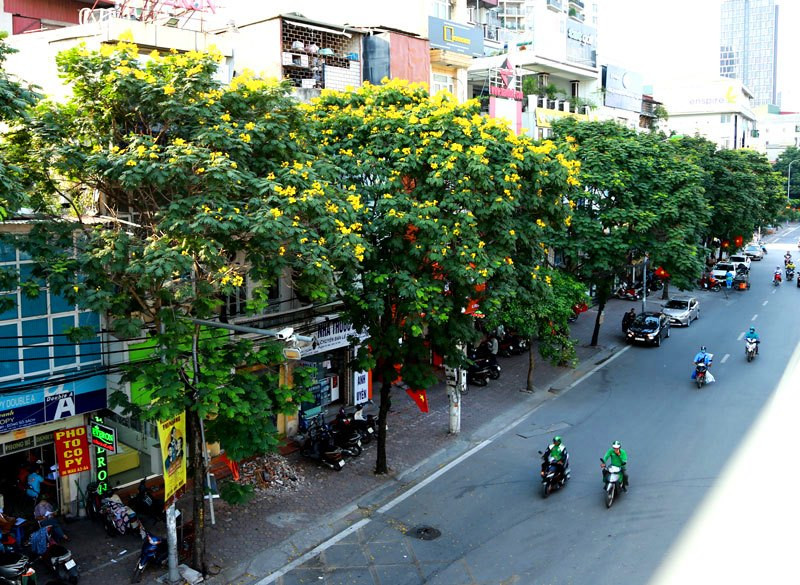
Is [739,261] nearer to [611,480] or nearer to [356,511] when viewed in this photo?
[611,480]

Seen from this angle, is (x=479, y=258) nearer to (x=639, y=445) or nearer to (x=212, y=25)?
(x=639, y=445)

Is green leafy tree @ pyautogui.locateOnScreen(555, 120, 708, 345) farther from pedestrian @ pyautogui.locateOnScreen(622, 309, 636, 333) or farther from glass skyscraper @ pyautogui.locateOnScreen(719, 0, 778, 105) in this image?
glass skyscraper @ pyautogui.locateOnScreen(719, 0, 778, 105)

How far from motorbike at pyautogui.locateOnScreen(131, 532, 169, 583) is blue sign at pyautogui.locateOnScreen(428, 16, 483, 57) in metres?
22.0

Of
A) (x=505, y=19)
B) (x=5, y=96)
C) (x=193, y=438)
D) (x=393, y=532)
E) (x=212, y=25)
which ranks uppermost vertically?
(x=505, y=19)

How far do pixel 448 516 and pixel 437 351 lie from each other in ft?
13.9

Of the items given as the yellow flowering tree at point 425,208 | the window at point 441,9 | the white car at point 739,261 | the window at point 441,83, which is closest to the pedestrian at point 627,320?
the window at point 441,83

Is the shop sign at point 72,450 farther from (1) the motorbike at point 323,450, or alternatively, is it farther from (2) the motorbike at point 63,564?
(1) the motorbike at point 323,450

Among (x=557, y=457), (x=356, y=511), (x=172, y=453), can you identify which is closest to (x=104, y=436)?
(x=172, y=453)

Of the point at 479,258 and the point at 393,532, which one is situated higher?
the point at 479,258

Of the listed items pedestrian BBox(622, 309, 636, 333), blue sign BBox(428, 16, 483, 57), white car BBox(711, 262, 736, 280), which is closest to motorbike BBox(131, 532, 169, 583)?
blue sign BBox(428, 16, 483, 57)

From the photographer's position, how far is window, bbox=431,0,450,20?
29.9 meters

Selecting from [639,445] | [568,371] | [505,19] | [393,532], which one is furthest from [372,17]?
[505,19]

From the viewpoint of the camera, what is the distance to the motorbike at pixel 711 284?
49.2 metres

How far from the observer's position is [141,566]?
526 inches
